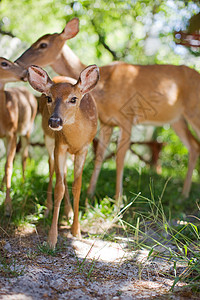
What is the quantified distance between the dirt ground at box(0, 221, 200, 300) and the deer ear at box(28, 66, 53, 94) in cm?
153

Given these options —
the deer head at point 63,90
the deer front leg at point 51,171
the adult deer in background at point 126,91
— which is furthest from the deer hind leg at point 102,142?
the deer head at point 63,90

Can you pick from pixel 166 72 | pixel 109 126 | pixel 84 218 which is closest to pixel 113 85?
pixel 109 126

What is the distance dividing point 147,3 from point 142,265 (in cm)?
529

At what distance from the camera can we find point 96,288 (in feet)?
9.98

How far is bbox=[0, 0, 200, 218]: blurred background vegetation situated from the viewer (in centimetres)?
701

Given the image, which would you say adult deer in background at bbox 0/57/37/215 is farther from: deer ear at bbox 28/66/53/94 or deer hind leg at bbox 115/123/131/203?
deer hind leg at bbox 115/123/131/203

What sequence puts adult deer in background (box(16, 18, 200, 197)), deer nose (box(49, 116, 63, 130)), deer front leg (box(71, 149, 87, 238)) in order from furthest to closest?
adult deer in background (box(16, 18, 200, 197)) → deer front leg (box(71, 149, 87, 238)) → deer nose (box(49, 116, 63, 130))

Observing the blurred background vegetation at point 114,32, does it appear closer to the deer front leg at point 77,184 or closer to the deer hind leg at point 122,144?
the deer hind leg at point 122,144

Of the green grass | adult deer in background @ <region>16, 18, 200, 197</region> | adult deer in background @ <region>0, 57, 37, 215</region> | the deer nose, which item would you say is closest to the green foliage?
adult deer in background @ <region>16, 18, 200, 197</region>

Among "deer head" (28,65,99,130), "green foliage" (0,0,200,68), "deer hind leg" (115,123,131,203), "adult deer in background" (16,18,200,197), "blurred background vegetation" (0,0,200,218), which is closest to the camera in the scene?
"deer head" (28,65,99,130)

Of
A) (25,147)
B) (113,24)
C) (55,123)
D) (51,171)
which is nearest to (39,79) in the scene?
(55,123)

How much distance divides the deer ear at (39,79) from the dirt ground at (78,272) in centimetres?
153

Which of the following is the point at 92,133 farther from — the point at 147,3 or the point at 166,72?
the point at 147,3

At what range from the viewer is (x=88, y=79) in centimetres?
397
